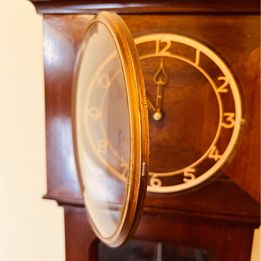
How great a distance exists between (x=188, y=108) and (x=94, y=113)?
0.22m

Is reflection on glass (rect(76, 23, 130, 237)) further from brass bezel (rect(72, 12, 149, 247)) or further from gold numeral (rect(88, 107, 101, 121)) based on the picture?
brass bezel (rect(72, 12, 149, 247))

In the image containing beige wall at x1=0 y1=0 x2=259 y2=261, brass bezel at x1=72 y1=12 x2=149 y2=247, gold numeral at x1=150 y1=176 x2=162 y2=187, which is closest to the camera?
brass bezel at x1=72 y1=12 x2=149 y2=247

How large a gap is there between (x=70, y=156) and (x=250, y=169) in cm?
43

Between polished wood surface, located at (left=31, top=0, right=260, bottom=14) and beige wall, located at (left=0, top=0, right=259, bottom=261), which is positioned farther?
beige wall, located at (left=0, top=0, right=259, bottom=261)

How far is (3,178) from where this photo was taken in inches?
43.3

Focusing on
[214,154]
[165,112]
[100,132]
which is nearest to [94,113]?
[100,132]

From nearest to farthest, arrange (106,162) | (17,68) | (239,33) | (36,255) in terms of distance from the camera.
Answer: (239,33), (106,162), (17,68), (36,255)

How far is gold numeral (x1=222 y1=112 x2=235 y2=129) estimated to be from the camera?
780 millimetres

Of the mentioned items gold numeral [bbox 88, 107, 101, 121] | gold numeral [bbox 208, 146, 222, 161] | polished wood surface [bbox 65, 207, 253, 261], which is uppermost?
gold numeral [bbox 88, 107, 101, 121]

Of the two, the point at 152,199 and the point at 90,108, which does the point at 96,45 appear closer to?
the point at 90,108

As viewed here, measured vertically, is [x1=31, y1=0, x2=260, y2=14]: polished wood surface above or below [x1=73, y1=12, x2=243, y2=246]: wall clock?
above

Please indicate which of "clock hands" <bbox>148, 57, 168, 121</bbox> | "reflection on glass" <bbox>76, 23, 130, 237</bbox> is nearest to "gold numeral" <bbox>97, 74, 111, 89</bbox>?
"reflection on glass" <bbox>76, 23, 130, 237</bbox>

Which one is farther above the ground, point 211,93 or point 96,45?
point 96,45

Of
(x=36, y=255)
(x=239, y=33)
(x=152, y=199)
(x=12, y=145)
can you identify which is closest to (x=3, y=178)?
(x=12, y=145)
